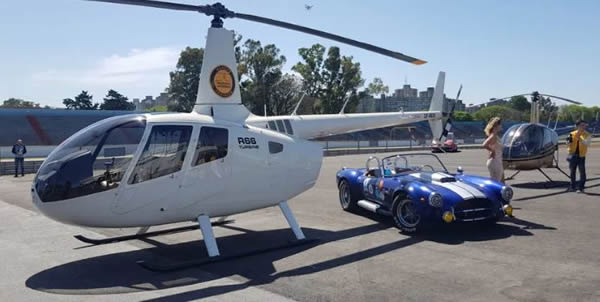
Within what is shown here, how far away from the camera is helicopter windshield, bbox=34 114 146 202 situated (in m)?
6.17

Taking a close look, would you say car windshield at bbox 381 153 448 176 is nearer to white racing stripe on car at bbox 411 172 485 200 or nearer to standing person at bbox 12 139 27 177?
white racing stripe on car at bbox 411 172 485 200

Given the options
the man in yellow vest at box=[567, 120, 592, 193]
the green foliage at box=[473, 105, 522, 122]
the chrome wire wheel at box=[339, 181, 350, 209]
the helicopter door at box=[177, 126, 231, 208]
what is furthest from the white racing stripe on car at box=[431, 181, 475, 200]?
the green foliage at box=[473, 105, 522, 122]

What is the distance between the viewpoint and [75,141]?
6492 mm

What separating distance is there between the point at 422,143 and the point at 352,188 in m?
42.2

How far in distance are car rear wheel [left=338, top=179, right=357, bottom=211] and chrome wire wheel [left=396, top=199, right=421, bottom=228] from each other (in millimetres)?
2134

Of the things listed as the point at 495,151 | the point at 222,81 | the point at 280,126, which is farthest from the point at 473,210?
the point at 222,81

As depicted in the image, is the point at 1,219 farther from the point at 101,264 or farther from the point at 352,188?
the point at 352,188

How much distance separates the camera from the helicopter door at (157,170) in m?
6.44

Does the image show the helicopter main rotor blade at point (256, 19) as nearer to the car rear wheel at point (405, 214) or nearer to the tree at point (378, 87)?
the car rear wheel at point (405, 214)

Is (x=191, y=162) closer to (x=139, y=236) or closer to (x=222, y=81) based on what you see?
(x=222, y=81)

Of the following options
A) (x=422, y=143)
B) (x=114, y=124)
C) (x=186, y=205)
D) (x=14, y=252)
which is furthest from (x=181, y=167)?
(x=422, y=143)

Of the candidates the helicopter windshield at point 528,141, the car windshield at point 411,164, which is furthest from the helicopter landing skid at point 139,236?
the helicopter windshield at point 528,141

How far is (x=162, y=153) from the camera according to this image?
6.73 metres

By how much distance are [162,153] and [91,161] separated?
0.92 meters
